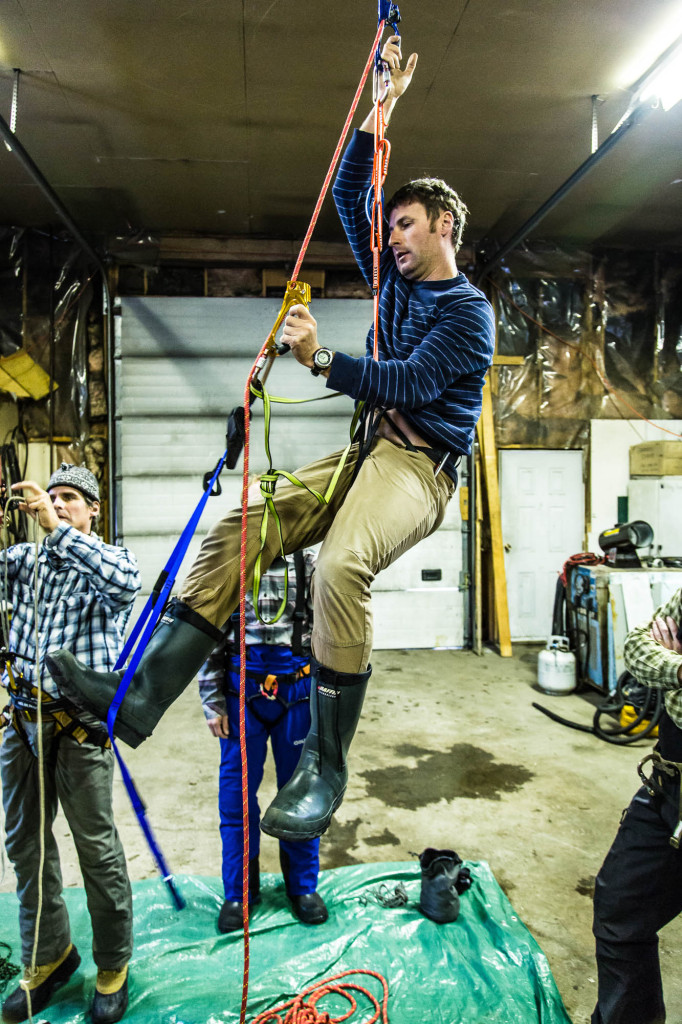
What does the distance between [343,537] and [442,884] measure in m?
1.98

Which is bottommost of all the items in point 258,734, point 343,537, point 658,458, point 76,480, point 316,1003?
point 316,1003

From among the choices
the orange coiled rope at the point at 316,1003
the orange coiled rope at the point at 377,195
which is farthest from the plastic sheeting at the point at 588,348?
the orange coiled rope at the point at 377,195

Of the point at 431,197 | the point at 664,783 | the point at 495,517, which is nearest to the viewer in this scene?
the point at 431,197

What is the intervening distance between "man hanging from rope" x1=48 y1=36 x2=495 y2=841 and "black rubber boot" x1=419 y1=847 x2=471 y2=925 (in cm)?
158

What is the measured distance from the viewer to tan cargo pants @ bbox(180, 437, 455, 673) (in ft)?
4.71

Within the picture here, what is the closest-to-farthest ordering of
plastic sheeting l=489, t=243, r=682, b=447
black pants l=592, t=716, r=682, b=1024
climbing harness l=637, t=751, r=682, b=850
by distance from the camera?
1. climbing harness l=637, t=751, r=682, b=850
2. black pants l=592, t=716, r=682, b=1024
3. plastic sheeting l=489, t=243, r=682, b=447

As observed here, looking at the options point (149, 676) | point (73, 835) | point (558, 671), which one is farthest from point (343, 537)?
point (558, 671)

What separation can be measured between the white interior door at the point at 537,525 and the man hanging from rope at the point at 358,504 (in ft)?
18.4

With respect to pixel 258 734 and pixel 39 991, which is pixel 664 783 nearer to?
pixel 258 734

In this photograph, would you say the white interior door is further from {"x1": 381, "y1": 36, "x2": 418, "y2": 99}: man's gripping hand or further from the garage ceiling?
{"x1": 381, "y1": 36, "x2": 418, "y2": 99}: man's gripping hand

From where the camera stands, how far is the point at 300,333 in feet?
4.75

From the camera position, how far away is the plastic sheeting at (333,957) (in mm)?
2273

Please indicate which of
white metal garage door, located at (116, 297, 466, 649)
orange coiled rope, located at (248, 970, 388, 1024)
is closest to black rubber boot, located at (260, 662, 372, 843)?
orange coiled rope, located at (248, 970, 388, 1024)

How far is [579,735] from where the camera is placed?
4723 millimetres
